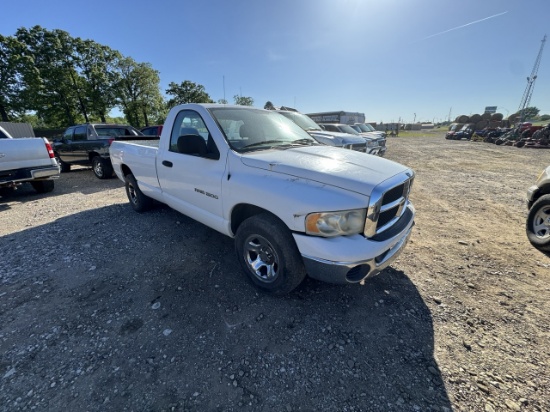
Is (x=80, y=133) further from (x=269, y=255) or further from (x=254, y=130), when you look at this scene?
(x=269, y=255)

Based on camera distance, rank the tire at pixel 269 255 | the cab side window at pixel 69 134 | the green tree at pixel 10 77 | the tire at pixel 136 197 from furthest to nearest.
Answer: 1. the green tree at pixel 10 77
2. the cab side window at pixel 69 134
3. the tire at pixel 136 197
4. the tire at pixel 269 255

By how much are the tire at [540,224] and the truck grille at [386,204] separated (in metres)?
2.56

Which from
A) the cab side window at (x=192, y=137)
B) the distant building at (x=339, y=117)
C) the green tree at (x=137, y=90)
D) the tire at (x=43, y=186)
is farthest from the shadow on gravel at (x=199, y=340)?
the green tree at (x=137, y=90)

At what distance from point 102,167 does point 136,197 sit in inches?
187

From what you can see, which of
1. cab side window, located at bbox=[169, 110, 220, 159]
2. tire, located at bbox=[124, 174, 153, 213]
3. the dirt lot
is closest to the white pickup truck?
the dirt lot

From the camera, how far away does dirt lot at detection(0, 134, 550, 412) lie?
68.6 inches

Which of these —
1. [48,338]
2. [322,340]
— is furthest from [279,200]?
[48,338]

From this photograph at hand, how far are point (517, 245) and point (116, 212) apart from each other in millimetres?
7150

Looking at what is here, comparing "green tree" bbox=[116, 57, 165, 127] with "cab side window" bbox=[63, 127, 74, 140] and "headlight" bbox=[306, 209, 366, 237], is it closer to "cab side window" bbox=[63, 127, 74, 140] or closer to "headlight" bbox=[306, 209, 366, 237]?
"cab side window" bbox=[63, 127, 74, 140]

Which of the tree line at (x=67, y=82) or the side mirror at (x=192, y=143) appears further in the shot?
the tree line at (x=67, y=82)

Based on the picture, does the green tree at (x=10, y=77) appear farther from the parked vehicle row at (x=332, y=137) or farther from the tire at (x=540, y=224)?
the tire at (x=540, y=224)

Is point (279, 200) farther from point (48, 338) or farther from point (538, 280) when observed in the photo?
point (538, 280)

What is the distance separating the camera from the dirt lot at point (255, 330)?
1.74 metres

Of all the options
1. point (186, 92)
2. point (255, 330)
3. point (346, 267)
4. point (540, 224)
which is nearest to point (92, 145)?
point (255, 330)
